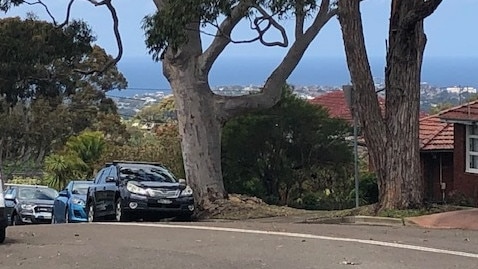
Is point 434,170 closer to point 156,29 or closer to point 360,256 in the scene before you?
point 156,29

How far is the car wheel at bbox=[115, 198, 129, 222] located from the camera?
21.0 meters

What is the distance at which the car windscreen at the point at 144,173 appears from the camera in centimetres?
2161

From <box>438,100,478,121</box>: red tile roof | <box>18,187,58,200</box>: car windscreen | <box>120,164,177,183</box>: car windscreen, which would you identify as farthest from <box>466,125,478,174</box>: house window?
<box>18,187,58,200</box>: car windscreen

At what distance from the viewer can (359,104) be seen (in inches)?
766

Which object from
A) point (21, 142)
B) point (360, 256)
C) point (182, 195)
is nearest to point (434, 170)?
point (182, 195)

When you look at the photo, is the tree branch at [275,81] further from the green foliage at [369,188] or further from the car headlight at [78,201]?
the green foliage at [369,188]

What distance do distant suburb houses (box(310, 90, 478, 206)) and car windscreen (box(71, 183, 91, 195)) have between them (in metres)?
9.12

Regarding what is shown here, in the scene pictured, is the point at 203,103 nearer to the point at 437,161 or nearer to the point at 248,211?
the point at 248,211

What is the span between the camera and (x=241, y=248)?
13367 millimetres

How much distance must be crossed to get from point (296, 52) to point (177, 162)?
37.0ft

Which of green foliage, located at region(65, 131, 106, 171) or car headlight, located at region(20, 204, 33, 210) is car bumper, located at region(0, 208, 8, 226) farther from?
green foliage, located at region(65, 131, 106, 171)

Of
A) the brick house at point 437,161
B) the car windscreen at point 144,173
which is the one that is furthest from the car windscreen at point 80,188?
the brick house at point 437,161

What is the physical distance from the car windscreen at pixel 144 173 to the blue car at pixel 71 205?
268 cm

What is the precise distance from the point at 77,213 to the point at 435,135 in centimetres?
1474
